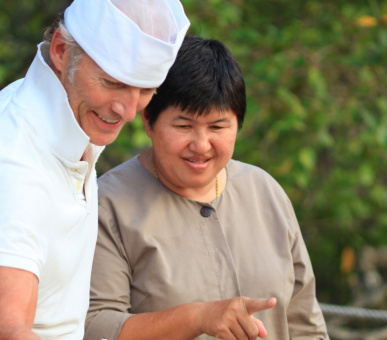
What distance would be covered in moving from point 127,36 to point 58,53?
199 millimetres

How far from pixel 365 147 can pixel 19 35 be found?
2.49 meters

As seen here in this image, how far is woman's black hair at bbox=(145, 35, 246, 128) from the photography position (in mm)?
2584

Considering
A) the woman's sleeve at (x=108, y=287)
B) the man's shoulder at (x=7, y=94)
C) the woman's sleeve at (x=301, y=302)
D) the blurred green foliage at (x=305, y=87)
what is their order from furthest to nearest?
the blurred green foliage at (x=305, y=87)
the woman's sleeve at (x=301, y=302)
the woman's sleeve at (x=108, y=287)
the man's shoulder at (x=7, y=94)

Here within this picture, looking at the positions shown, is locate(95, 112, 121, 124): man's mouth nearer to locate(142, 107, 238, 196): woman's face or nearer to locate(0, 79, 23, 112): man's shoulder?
locate(0, 79, 23, 112): man's shoulder

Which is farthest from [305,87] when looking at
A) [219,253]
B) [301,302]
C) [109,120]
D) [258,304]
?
[109,120]

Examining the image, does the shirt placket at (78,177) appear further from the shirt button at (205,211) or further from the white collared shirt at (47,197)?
the shirt button at (205,211)

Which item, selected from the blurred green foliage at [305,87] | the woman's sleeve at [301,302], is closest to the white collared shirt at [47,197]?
the woman's sleeve at [301,302]

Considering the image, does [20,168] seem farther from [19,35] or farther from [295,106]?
[19,35]

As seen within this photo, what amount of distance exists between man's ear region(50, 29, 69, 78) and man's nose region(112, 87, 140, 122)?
162 millimetres

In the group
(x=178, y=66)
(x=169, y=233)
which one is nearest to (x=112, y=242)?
(x=169, y=233)

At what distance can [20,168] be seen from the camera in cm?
192

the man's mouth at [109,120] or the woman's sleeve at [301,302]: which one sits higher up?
the man's mouth at [109,120]

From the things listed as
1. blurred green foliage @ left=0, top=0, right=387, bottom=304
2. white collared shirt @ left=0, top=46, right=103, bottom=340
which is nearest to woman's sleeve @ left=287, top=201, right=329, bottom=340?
white collared shirt @ left=0, top=46, right=103, bottom=340

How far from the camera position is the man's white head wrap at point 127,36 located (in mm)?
2068
